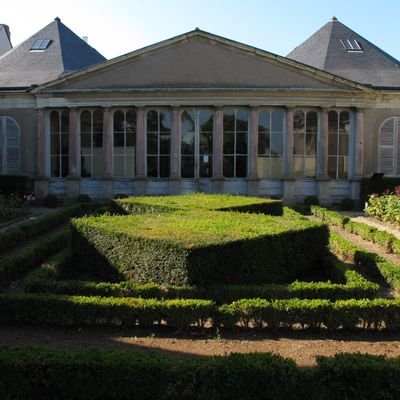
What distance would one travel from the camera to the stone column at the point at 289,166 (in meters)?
26.2

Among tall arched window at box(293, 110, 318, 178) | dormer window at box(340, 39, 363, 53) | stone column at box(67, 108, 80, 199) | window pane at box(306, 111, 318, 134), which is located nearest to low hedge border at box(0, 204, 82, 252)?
stone column at box(67, 108, 80, 199)

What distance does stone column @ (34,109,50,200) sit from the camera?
27188mm

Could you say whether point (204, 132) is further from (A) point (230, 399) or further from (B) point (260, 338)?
(A) point (230, 399)

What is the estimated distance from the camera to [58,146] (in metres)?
27.7

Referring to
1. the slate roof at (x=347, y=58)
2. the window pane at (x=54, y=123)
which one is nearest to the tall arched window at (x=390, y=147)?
the slate roof at (x=347, y=58)

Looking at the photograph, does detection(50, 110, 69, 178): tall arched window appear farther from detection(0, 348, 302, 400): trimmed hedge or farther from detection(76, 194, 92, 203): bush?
detection(0, 348, 302, 400): trimmed hedge

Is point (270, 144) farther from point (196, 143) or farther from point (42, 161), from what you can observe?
point (42, 161)

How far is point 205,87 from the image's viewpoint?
26.2 meters

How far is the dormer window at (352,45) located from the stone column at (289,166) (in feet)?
23.9

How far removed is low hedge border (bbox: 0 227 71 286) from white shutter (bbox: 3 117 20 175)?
16608 mm

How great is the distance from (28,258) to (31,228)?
15.4 feet

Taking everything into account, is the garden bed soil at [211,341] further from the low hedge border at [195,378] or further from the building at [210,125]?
the building at [210,125]

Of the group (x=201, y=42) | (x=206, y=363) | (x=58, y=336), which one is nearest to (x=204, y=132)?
(x=201, y=42)

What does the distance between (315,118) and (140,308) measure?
2099 cm
